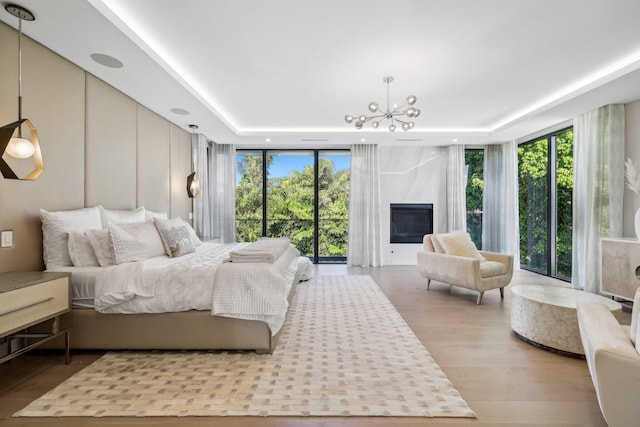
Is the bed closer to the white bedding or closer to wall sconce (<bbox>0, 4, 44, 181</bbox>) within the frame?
the white bedding

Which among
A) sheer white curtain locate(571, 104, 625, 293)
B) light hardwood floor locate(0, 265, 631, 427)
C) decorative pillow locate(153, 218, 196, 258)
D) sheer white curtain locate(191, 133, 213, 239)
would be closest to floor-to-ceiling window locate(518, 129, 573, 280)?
sheer white curtain locate(571, 104, 625, 293)

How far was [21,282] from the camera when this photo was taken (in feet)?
6.31

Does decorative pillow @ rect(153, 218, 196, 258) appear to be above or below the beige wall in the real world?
below

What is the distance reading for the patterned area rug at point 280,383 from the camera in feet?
5.71

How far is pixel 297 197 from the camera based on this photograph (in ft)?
21.3

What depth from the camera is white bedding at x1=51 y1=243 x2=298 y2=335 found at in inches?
91.0

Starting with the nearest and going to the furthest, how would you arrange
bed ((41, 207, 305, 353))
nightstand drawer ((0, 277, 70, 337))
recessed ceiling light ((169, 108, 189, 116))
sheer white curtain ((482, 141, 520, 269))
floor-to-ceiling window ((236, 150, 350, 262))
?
nightstand drawer ((0, 277, 70, 337)) → bed ((41, 207, 305, 353)) → recessed ceiling light ((169, 108, 189, 116)) → sheer white curtain ((482, 141, 520, 269)) → floor-to-ceiling window ((236, 150, 350, 262))

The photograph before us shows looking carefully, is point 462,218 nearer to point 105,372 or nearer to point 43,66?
point 105,372

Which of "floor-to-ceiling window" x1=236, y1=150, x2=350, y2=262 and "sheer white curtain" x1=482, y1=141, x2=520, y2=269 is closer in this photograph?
"sheer white curtain" x1=482, y1=141, x2=520, y2=269

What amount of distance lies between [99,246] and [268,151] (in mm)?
4291

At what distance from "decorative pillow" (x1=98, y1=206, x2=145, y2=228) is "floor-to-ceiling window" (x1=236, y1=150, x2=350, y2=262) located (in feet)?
9.86

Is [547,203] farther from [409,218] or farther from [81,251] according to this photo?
[81,251]

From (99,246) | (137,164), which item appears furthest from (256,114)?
(99,246)

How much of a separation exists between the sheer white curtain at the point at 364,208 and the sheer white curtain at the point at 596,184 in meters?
3.20
